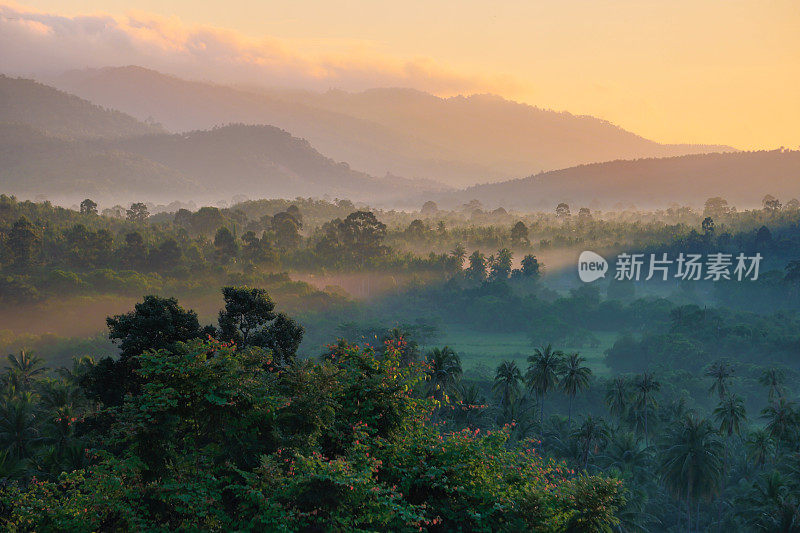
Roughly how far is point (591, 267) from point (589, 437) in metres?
139


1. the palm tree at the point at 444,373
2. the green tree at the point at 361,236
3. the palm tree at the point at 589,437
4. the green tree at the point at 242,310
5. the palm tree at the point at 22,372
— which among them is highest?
the green tree at the point at 361,236

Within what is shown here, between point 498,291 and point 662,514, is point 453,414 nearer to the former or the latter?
point 662,514

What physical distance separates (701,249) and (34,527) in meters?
180

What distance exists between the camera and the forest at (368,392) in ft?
70.4

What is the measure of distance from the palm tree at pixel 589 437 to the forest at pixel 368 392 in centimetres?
29

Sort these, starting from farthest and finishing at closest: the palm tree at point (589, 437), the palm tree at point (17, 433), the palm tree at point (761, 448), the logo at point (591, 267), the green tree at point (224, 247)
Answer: the logo at point (591, 267), the green tree at point (224, 247), the palm tree at point (761, 448), the palm tree at point (589, 437), the palm tree at point (17, 433)

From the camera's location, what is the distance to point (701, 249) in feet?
561

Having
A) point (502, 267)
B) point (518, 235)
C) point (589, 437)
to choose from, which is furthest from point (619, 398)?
point (518, 235)

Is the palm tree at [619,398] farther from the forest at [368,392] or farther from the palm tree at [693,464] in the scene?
the palm tree at [693,464]

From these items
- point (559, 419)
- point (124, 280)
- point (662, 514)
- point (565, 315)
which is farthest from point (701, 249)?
point (124, 280)

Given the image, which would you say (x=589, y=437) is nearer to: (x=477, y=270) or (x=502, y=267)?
(x=477, y=270)

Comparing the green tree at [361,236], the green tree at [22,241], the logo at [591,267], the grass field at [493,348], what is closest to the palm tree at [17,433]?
the grass field at [493,348]

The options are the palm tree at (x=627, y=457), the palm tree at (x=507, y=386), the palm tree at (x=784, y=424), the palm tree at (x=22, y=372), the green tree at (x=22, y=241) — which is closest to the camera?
the palm tree at (x=784, y=424)

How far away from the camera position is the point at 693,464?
A: 171ft
